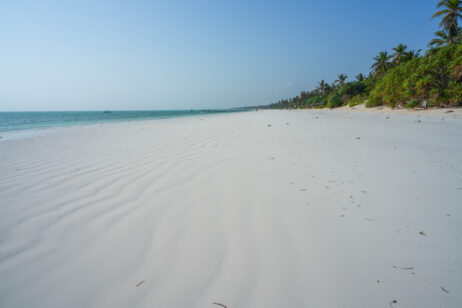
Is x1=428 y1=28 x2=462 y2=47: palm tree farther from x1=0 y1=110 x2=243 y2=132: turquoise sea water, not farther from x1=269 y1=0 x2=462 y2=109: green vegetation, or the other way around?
x1=0 y1=110 x2=243 y2=132: turquoise sea water

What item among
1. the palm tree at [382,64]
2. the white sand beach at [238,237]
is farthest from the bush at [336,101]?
the white sand beach at [238,237]

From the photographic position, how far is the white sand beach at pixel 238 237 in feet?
3.03

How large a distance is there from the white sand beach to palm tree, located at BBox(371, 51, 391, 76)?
41.8 metres

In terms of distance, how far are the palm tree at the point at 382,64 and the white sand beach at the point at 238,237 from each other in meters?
41.8

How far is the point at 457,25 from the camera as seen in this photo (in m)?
21.1

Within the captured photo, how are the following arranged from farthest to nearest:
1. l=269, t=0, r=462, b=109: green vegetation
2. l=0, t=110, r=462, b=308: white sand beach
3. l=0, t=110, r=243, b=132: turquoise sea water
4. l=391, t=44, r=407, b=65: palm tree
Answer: l=391, t=44, r=407, b=65: palm tree, l=0, t=110, r=243, b=132: turquoise sea water, l=269, t=0, r=462, b=109: green vegetation, l=0, t=110, r=462, b=308: white sand beach

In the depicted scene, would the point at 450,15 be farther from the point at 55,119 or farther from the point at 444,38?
the point at 55,119

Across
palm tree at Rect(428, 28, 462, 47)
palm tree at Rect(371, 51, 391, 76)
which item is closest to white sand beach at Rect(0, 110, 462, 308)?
palm tree at Rect(428, 28, 462, 47)

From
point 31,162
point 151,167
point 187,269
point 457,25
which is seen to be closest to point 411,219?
point 187,269

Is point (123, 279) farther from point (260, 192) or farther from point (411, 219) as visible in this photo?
point (411, 219)

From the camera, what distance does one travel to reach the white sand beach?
924 millimetres

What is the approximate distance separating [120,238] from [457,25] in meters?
37.5

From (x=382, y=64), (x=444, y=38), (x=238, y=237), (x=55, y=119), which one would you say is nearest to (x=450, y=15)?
(x=444, y=38)

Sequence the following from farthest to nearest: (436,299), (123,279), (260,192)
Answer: (260,192), (123,279), (436,299)
